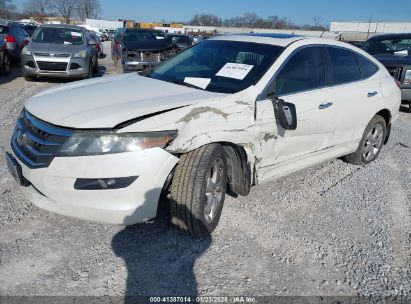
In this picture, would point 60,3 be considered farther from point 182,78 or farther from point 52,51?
point 182,78

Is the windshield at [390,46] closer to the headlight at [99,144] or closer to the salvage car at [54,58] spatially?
the salvage car at [54,58]

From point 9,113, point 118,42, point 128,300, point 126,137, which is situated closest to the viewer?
point 128,300

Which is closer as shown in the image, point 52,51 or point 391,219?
point 391,219

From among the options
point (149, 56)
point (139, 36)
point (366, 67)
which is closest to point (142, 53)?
point (149, 56)

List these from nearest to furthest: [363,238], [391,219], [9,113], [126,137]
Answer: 1. [126,137]
2. [363,238]
3. [391,219]
4. [9,113]

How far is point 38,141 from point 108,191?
67cm

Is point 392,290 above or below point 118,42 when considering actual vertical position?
below

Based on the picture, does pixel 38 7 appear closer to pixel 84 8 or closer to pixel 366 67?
pixel 84 8

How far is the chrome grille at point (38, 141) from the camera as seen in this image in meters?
2.65

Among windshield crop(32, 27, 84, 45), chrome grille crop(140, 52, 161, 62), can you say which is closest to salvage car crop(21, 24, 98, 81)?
windshield crop(32, 27, 84, 45)

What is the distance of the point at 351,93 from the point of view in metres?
4.35

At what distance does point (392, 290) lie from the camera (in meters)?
2.68

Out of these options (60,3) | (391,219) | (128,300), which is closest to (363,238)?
(391,219)

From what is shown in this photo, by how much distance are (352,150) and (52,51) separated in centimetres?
835
